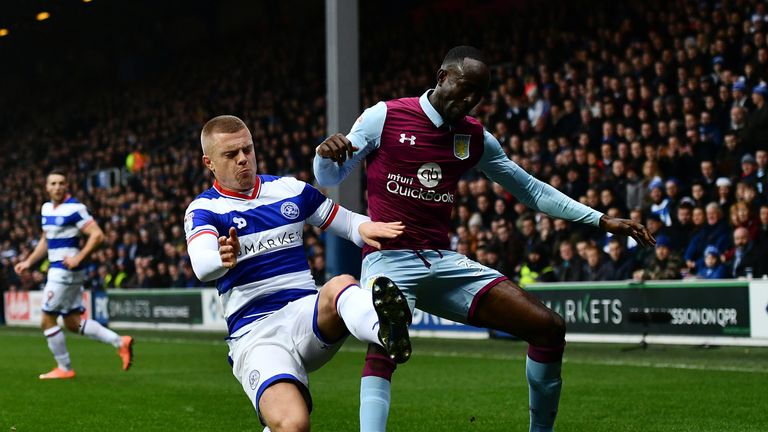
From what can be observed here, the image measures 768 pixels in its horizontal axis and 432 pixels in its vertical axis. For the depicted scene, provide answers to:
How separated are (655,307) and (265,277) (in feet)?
31.8

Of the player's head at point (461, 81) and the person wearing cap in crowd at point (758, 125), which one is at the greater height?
the person wearing cap in crowd at point (758, 125)

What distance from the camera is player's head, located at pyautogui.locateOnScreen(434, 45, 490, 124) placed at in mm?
5707

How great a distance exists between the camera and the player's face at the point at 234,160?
5121 mm

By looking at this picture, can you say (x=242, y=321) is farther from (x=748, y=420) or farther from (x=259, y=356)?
(x=748, y=420)

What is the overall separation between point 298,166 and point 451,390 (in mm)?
15263

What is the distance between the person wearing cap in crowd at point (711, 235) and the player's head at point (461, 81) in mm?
9360

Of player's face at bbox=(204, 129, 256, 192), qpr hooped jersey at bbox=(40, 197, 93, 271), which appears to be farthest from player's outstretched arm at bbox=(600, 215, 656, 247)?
qpr hooped jersey at bbox=(40, 197, 93, 271)

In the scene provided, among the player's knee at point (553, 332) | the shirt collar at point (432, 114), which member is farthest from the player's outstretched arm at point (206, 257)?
the player's knee at point (553, 332)

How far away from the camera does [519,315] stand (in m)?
5.69

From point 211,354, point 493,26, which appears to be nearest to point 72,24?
point 493,26

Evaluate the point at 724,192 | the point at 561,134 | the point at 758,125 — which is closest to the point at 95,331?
the point at 724,192

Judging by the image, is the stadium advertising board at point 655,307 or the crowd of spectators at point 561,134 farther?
the crowd of spectators at point 561,134

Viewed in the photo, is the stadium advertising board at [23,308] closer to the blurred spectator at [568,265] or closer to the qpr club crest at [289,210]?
the blurred spectator at [568,265]

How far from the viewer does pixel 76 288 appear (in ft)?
39.9
